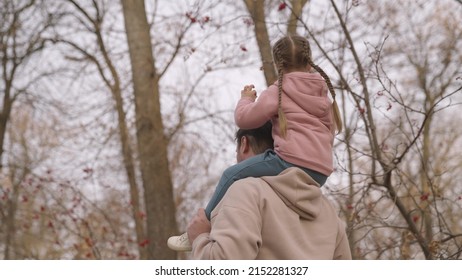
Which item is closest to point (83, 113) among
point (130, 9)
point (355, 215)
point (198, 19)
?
point (130, 9)

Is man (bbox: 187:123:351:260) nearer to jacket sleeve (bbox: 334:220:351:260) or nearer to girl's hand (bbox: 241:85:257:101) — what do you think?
jacket sleeve (bbox: 334:220:351:260)

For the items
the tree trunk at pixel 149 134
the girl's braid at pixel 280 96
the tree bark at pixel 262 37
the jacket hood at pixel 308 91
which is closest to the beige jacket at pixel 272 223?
the girl's braid at pixel 280 96

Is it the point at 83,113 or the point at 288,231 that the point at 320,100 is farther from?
the point at 83,113

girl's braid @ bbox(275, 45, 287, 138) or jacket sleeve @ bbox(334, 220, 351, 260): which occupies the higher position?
girl's braid @ bbox(275, 45, 287, 138)

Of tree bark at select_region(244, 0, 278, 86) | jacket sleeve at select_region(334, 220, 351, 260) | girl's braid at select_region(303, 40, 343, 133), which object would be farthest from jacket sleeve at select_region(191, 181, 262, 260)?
tree bark at select_region(244, 0, 278, 86)

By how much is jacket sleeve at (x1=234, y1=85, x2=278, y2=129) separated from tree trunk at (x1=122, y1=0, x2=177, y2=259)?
403 cm

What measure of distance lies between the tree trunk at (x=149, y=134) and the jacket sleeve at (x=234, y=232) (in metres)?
4.22

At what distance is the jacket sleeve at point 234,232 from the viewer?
1.89m

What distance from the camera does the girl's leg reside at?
2143 millimetres

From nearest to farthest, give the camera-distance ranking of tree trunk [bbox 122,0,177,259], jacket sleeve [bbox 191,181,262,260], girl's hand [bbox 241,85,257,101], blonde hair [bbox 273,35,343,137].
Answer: jacket sleeve [bbox 191,181,262,260]
blonde hair [bbox 273,35,343,137]
girl's hand [bbox 241,85,257,101]
tree trunk [bbox 122,0,177,259]

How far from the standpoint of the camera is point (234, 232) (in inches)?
74.7

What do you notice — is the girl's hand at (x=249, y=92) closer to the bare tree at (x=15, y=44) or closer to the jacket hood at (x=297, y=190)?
the jacket hood at (x=297, y=190)

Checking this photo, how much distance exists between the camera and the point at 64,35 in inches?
348
